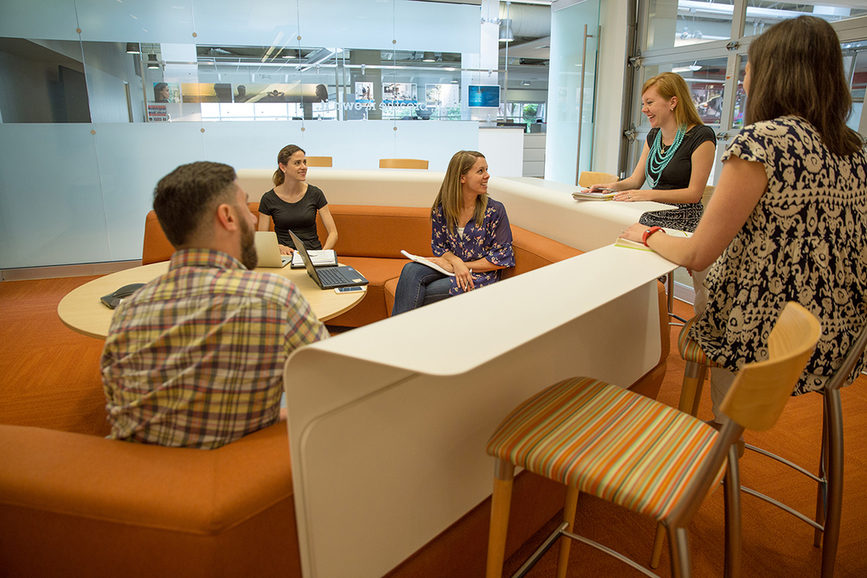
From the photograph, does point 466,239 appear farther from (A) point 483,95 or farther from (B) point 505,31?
(B) point 505,31

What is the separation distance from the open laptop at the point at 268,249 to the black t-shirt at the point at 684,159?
6.86 feet

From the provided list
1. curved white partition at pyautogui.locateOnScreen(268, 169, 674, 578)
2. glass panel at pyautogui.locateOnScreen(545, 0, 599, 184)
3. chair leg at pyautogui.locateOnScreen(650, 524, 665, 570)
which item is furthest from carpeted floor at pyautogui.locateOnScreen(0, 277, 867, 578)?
glass panel at pyautogui.locateOnScreen(545, 0, 599, 184)

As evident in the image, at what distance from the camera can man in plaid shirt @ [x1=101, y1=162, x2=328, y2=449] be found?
3.80ft

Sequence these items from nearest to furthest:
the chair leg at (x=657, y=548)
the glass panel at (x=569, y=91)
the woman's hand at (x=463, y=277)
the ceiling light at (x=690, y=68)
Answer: the chair leg at (x=657, y=548) < the woman's hand at (x=463, y=277) < the ceiling light at (x=690, y=68) < the glass panel at (x=569, y=91)

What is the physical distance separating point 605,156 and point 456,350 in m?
6.34

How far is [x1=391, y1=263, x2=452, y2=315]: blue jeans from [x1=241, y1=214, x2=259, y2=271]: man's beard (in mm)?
1683

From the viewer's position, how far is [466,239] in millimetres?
3197

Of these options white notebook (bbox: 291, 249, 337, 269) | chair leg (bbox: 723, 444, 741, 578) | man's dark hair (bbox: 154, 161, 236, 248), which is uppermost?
man's dark hair (bbox: 154, 161, 236, 248)

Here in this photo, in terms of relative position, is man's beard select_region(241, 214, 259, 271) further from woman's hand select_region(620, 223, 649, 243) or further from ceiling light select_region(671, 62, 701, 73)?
ceiling light select_region(671, 62, 701, 73)

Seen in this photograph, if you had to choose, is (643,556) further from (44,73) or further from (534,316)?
(44,73)

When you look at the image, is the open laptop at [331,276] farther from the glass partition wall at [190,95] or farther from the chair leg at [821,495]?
the glass partition wall at [190,95]

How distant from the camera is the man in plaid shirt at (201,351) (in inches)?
45.6

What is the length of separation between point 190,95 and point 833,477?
236 inches

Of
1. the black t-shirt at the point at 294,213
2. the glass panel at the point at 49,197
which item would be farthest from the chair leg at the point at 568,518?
the glass panel at the point at 49,197
